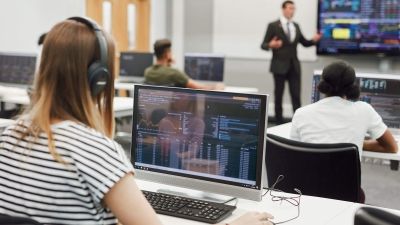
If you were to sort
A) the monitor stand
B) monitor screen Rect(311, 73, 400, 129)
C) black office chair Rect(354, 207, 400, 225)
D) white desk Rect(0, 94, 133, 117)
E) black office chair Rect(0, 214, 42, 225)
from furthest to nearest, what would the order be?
white desk Rect(0, 94, 133, 117)
monitor screen Rect(311, 73, 400, 129)
the monitor stand
black office chair Rect(0, 214, 42, 225)
black office chair Rect(354, 207, 400, 225)

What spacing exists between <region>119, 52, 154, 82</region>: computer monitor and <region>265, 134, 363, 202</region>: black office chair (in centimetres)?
461

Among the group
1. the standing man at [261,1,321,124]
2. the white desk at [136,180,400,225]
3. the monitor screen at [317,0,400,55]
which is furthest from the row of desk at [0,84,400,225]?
the monitor screen at [317,0,400,55]

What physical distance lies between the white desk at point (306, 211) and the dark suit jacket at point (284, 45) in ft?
17.5

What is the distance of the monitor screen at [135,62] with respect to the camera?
23.3ft

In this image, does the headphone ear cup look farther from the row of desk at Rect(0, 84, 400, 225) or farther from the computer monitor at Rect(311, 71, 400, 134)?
the computer monitor at Rect(311, 71, 400, 134)

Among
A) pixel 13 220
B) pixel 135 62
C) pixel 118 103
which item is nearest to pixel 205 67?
pixel 135 62

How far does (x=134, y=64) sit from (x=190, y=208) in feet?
17.8

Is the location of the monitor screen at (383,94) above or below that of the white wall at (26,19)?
below

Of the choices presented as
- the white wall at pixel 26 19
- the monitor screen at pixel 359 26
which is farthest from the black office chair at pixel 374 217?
the monitor screen at pixel 359 26

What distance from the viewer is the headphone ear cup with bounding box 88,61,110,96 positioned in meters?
1.32

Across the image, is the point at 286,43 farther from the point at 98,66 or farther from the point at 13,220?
the point at 13,220

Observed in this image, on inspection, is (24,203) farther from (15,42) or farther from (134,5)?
(134,5)

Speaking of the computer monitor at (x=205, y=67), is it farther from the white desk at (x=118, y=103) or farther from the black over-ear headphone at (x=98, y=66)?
the black over-ear headphone at (x=98, y=66)

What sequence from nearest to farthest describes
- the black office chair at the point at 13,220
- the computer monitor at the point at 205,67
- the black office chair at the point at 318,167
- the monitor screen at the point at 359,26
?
the black office chair at the point at 13,220
the black office chair at the point at 318,167
the computer monitor at the point at 205,67
the monitor screen at the point at 359,26
